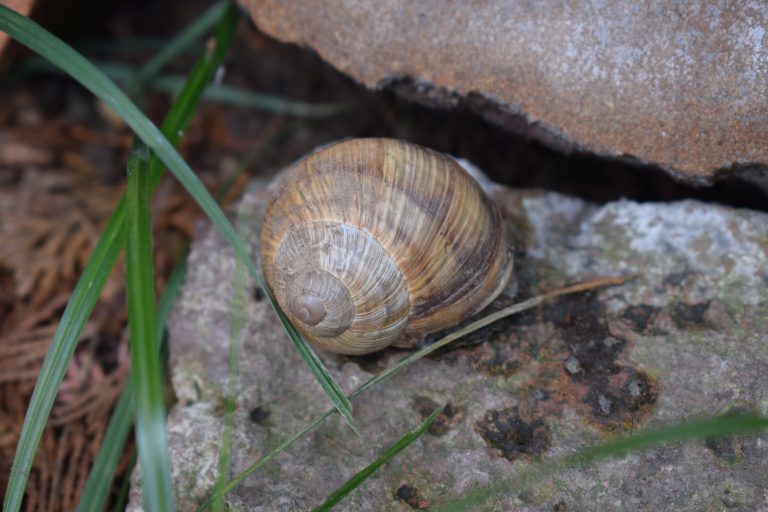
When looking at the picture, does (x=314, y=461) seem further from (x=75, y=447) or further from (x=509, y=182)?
(x=509, y=182)

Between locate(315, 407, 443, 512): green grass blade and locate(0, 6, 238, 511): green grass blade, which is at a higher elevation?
locate(0, 6, 238, 511): green grass blade

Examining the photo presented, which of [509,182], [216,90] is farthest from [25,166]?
[509,182]

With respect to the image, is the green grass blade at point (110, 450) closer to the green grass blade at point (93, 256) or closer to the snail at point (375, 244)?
the green grass blade at point (93, 256)

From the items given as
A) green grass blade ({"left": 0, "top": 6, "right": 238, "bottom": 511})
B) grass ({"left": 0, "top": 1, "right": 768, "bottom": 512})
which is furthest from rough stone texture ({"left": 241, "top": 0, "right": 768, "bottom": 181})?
green grass blade ({"left": 0, "top": 6, "right": 238, "bottom": 511})

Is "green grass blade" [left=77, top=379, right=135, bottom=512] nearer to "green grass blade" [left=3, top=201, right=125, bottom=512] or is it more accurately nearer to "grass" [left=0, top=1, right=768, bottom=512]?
"grass" [left=0, top=1, right=768, bottom=512]

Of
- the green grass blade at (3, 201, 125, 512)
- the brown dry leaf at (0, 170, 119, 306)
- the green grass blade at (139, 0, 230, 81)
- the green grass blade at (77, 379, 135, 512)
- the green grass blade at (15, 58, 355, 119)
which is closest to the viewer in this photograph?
the green grass blade at (3, 201, 125, 512)

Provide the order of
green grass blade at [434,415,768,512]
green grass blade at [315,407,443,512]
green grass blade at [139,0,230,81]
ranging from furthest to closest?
green grass blade at [139,0,230,81]
green grass blade at [315,407,443,512]
green grass blade at [434,415,768,512]

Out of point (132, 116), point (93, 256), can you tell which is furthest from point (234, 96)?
point (93, 256)
